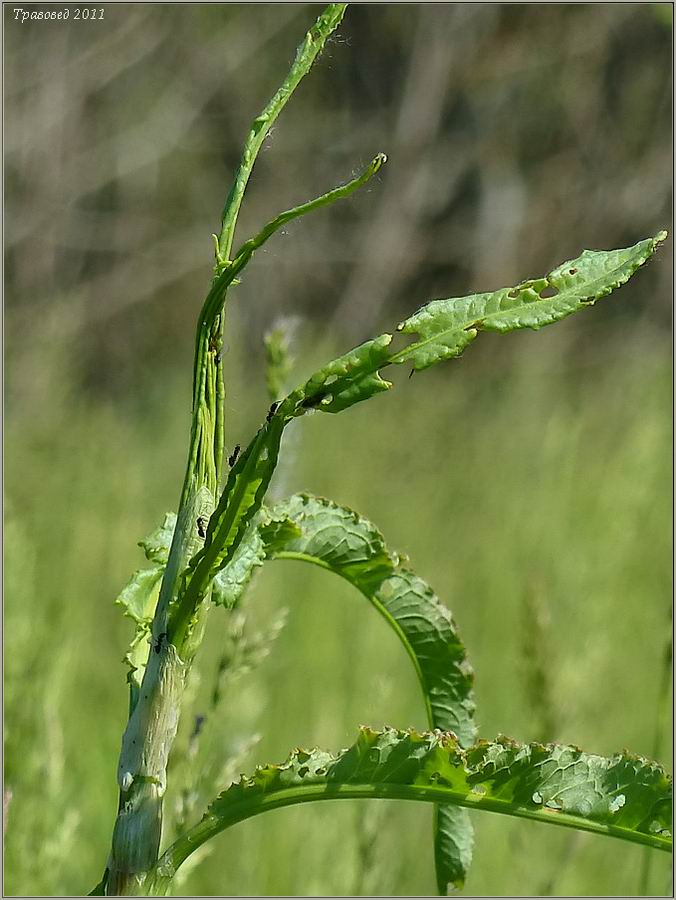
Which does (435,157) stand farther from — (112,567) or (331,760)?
(331,760)

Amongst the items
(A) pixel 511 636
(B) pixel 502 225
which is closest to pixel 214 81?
(B) pixel 502 225

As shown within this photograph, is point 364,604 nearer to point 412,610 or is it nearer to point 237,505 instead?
point 412,610

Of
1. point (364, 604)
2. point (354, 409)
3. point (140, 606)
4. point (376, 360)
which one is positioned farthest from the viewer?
point (354, 409)

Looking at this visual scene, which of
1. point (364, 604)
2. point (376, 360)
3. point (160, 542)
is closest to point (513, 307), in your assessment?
point (376, 360)

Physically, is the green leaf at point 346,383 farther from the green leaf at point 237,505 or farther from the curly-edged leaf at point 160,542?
the curly-edged leaf at point 160,542

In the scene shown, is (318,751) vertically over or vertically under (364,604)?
under

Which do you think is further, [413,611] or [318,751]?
[413,611]

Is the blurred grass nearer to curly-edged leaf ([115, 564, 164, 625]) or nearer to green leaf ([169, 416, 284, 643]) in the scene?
curly-edged leaf ([115, 564, 164, 625])
